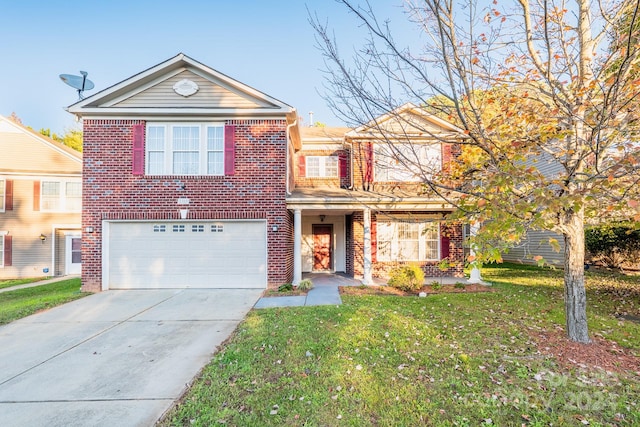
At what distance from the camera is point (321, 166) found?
40.3 feet

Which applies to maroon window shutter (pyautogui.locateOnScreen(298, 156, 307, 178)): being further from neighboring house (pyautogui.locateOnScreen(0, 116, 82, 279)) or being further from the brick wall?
neighboring house (pyautogui.locateOnScreen(0, 116, 82, 279))

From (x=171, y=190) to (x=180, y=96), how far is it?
9.37 feet

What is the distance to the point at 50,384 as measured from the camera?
3424 mm

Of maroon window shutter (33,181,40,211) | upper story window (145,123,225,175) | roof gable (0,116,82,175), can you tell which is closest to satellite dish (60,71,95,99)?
upper story window (145,123,225,175)

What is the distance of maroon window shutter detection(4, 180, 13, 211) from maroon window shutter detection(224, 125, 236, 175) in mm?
11620

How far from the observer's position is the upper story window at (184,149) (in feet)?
28.9

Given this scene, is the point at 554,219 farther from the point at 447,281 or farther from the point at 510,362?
the point at 447,281

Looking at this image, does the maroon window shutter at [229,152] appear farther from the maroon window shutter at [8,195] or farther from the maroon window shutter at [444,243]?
the maroon window shutter at [8,195]

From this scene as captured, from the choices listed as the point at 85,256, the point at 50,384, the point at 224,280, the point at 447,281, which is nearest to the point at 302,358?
the point at 50,384

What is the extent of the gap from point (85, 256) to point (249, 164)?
5436 mm

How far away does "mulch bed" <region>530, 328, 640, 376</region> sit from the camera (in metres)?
3.59

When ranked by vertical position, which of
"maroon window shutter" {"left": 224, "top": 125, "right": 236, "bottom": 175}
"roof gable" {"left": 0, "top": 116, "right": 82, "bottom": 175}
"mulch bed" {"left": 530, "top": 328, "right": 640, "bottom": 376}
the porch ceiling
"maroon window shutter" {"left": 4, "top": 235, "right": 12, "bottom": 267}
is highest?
"roof gable" {"left": 0, "top": 116, "right": 82, "bottom": 175}

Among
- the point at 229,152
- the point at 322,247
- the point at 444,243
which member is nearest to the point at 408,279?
the point at 444,243

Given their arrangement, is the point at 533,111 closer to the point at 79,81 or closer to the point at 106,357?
the point at 106,357
